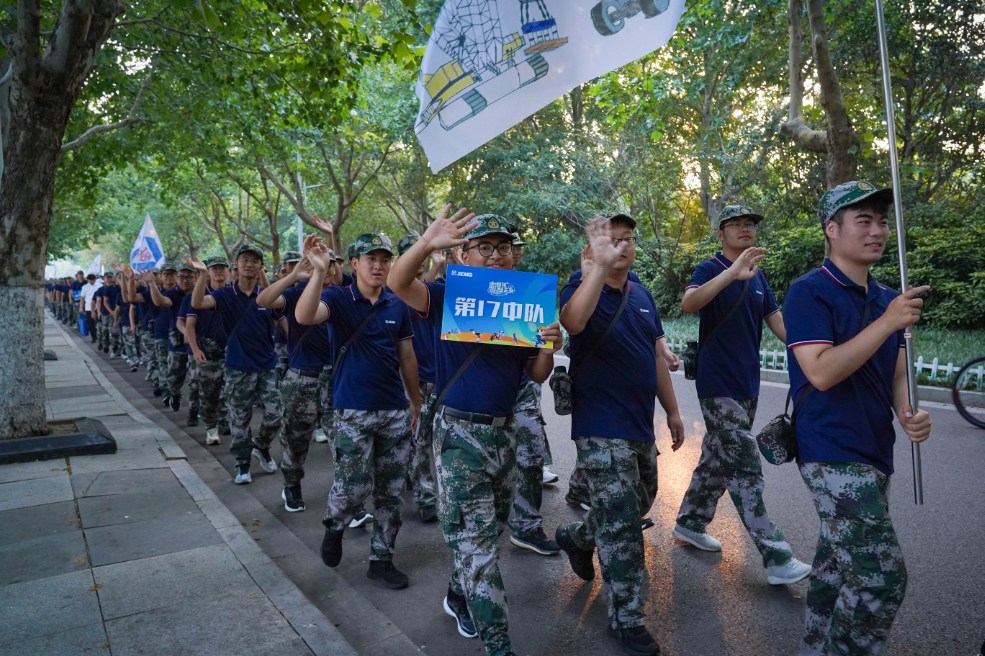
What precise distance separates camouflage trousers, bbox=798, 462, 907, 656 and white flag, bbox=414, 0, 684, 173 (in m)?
2.05

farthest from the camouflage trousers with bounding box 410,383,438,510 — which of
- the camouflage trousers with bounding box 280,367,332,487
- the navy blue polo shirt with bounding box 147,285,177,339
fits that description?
the navy blue polo shirt with bounding box 147,285,177,339

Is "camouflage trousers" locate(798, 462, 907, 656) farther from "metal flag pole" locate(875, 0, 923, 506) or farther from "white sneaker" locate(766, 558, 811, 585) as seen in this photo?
"white sneaker" locate(766, 558, 811, 585)

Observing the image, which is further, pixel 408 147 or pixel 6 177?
pixel 408 147

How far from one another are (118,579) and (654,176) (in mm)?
17355

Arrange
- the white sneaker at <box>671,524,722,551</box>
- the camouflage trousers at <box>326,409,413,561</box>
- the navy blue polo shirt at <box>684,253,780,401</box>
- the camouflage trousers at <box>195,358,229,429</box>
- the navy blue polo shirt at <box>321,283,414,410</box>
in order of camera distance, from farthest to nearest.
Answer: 1. the camouflage trousers at <box>195,358,229,429</box>
2. the white sneaker at <box>671,524,722,551</box>
3. the navy blue polo shirt at <box>321,283,414,410</box>
4. the camouflage trousers at <box>326,409,413,561</box>
5. the navy blue polo shirt at <box>684,253,780,401</box>

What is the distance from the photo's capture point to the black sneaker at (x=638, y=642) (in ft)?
11.3

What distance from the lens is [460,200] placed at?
24.1 metres

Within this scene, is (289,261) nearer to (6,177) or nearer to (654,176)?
(6,177)

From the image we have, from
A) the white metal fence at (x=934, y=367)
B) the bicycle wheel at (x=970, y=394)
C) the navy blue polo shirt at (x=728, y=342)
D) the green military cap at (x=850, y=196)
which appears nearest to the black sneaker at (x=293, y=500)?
the navy blue polo shirt at (x=728, y=342)

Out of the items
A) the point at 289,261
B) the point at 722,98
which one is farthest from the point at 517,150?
the point at 289,261

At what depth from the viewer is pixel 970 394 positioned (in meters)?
8.95

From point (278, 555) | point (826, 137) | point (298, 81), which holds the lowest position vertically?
point (278, 555)

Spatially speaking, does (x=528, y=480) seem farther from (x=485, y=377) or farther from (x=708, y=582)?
(x=485, y=377)

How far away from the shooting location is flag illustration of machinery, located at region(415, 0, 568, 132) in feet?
11.5
